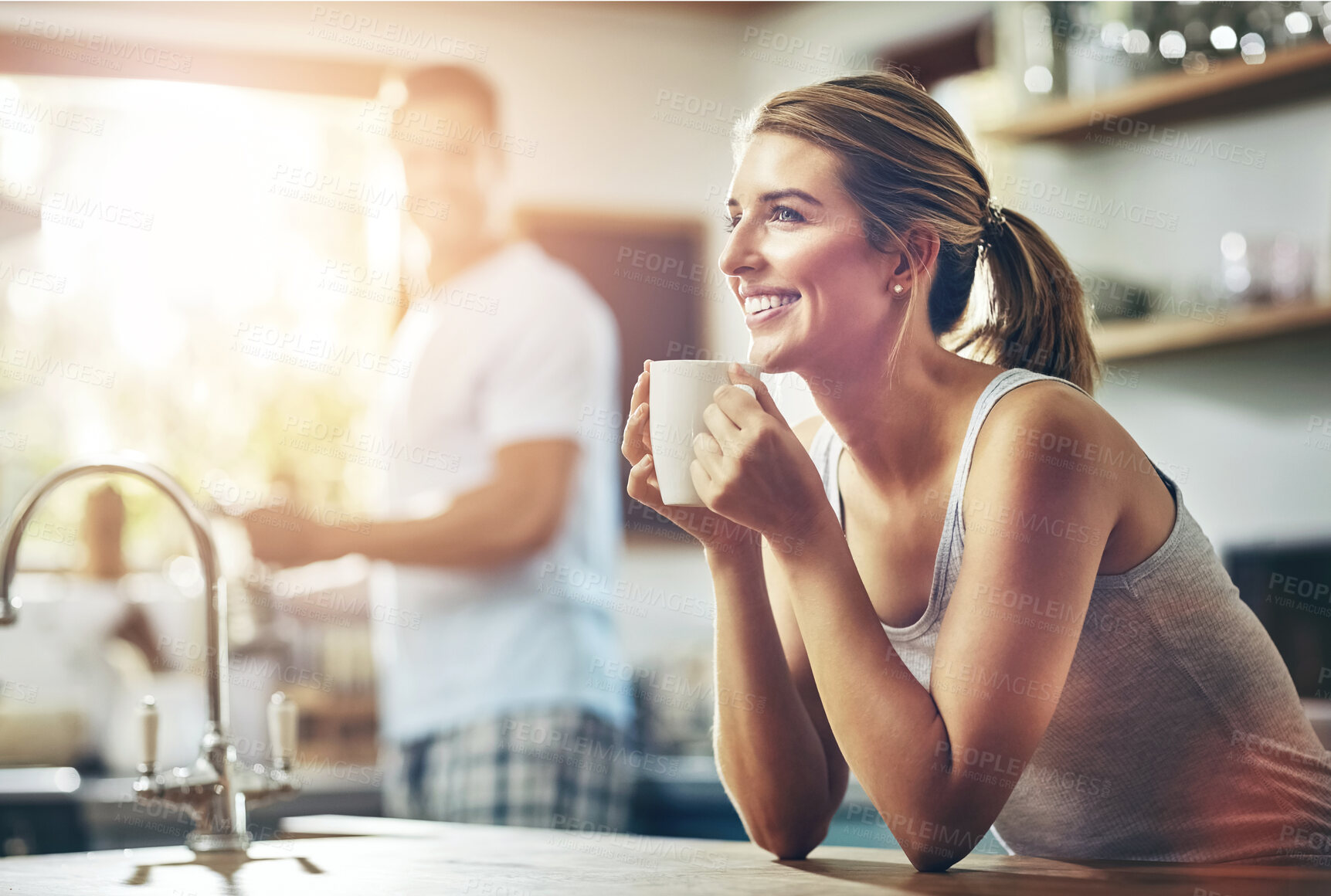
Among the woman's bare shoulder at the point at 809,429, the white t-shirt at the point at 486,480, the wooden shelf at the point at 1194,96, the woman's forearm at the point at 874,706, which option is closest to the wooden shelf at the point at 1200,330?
the wooden shelf at the point at 1194,96

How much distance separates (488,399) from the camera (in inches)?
65.8

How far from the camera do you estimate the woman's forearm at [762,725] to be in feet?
3.08

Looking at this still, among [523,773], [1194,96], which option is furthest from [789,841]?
[1194,96]

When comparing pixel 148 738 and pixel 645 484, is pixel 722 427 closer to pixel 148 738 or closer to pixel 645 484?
pixel 645 484

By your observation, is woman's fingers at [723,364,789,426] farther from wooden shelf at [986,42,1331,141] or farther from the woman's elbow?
wooden shelf at [986,42,1331,141]

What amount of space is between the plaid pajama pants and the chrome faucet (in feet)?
1.59

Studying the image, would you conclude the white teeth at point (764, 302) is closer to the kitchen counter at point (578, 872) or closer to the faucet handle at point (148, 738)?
the kitchen counter at point (578, 872)

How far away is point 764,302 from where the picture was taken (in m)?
0.94

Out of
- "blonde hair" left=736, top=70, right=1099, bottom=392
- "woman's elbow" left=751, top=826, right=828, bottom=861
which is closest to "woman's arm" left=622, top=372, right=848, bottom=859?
"woman's elbow" left=751, top=826, right=828, bottom=861

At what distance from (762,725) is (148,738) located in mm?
519

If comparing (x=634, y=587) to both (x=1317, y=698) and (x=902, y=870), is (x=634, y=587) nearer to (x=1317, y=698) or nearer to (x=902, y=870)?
(x=1317, y=698)

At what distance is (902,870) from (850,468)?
364mm


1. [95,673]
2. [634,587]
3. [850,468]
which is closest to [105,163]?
[95,673]

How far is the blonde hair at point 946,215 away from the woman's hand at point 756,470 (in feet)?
0.63
